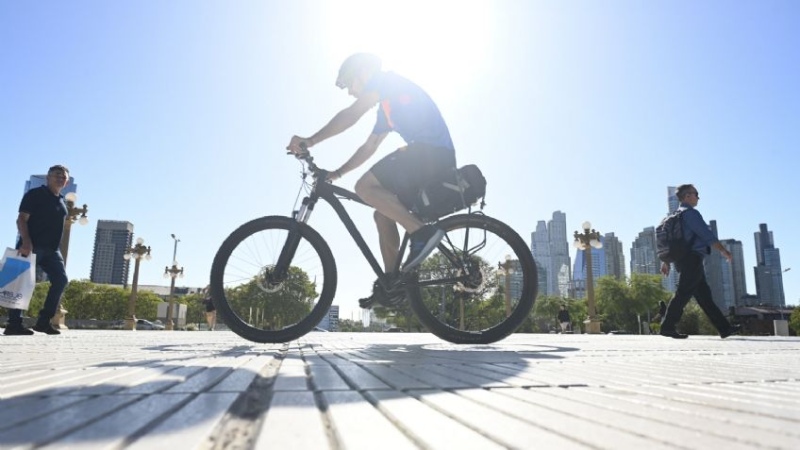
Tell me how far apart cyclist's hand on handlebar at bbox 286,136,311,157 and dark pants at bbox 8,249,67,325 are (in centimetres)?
407

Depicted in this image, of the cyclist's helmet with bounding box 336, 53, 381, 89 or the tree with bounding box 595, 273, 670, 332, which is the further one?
the tree with bounding box 595, 273, 670, 332


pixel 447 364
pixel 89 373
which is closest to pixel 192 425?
pixel 89 373

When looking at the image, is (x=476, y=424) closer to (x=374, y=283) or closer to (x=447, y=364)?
(x=447, y=364)

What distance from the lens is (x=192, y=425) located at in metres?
0.94

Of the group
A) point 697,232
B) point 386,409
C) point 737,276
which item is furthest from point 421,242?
point 737,276

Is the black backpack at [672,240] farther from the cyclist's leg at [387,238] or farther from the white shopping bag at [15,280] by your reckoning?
the white shopping bag at [15,280]

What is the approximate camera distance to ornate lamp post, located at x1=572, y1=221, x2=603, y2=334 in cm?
2367

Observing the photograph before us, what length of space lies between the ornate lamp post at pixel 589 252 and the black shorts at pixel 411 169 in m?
21.5

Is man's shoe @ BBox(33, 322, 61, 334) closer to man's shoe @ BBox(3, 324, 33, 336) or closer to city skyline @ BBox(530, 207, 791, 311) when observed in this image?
man's shoe @ BBox(3, 324, 33, 336)

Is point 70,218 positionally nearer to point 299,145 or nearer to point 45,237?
point 45,237

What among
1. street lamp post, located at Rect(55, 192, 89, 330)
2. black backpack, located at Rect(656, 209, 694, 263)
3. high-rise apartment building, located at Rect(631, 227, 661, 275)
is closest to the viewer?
black backpack, located at Rect(656, 209, 694, 263)

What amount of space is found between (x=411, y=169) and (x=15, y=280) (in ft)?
16.0

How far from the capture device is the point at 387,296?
13.6ft

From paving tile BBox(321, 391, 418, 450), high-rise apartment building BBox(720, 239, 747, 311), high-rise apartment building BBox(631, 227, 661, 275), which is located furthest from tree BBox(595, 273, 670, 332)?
high-rise apartment building BBox(720, 239, 747, 311)
